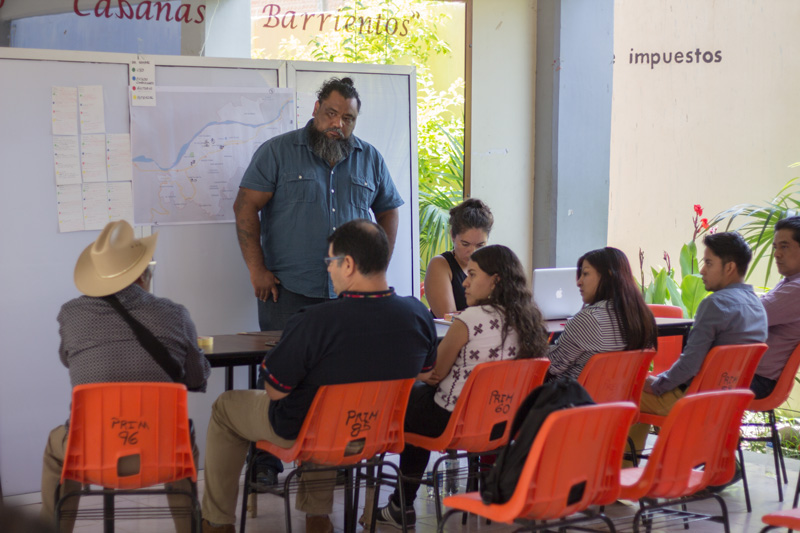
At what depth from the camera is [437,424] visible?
11.4ft

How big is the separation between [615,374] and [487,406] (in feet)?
2.23

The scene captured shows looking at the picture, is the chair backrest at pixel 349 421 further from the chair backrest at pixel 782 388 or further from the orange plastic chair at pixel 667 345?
the orange plastic chair at pixel 667 345

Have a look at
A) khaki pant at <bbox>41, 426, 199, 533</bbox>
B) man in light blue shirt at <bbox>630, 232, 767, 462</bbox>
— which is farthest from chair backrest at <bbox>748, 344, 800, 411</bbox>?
khaki pant at <bbox>41, 426, 199, 533</bbox>

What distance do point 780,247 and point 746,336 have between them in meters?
0.73

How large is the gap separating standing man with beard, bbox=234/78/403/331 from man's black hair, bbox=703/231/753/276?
1.88 m

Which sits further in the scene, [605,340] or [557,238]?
[557,238]

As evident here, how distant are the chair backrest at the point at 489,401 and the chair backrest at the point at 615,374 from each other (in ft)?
1.04

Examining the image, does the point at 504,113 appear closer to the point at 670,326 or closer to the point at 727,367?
the point at 670,326

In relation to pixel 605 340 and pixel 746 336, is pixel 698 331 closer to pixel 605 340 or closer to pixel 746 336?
pixel 746 336

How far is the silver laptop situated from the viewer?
4.46 meters

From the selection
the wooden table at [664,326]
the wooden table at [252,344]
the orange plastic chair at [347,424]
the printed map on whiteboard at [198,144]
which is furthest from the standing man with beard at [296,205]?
the orange plastic chair at [347,424]

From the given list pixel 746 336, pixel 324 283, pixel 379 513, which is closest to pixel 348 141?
pixel 324 283

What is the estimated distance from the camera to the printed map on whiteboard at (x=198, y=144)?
4566 mm

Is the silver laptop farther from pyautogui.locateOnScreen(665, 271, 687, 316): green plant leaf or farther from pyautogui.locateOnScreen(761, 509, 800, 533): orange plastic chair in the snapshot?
pyautogui.locateOnScreen(761, 509, 800, 533): orange plastic chair
